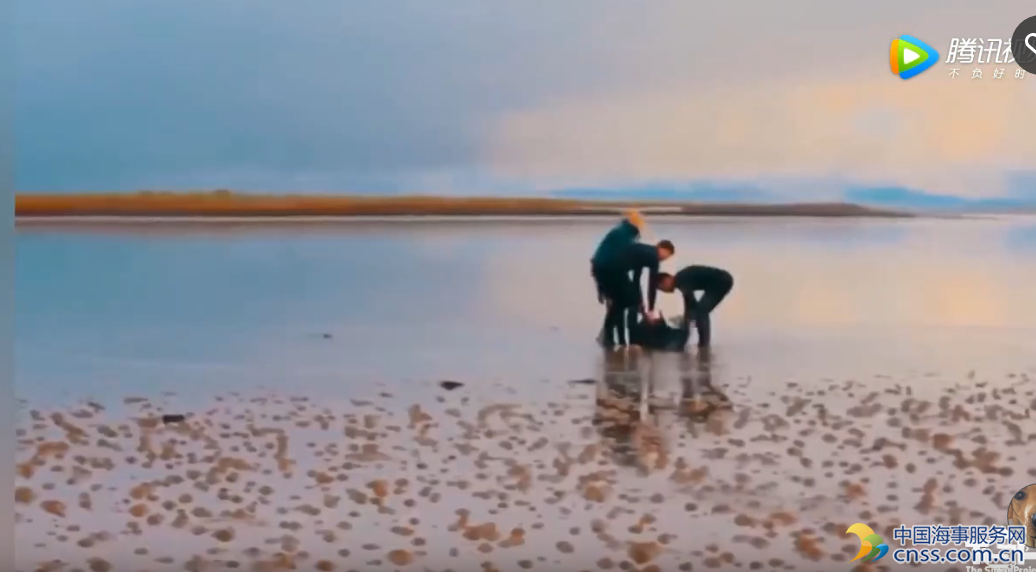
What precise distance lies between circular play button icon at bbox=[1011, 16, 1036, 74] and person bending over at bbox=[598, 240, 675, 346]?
0.84 m

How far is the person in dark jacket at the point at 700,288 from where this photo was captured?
145cm

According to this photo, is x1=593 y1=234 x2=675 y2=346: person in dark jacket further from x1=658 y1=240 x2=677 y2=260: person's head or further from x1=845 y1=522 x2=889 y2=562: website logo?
x1=845 y1=522 x2=889 y2=562: website logo

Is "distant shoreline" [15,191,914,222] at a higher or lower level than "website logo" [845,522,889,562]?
higher

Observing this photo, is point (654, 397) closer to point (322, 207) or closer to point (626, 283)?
point (626, 283)

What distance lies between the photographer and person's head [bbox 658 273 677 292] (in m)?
1.46

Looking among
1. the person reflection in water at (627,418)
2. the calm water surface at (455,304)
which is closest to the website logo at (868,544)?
the calm water surface at (455,304)

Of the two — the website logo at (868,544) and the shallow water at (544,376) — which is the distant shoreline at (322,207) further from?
the website logo at (868,544)

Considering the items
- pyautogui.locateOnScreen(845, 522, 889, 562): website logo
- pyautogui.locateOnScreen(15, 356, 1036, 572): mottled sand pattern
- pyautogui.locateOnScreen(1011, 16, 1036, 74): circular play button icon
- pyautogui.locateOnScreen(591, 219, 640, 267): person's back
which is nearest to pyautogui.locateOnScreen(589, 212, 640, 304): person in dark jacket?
pyautogui.locateOnScreen(591, 219, 640, 267): person's back

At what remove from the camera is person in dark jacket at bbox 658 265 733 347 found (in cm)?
145

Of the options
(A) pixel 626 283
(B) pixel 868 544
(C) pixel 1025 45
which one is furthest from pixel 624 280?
(C) pixel 1025 45

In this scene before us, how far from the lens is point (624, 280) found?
4.83 feet

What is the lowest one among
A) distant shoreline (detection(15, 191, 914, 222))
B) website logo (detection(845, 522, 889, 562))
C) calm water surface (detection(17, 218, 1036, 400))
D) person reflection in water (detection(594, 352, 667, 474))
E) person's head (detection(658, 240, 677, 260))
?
website logo (detection(845, 522, 889, 562))

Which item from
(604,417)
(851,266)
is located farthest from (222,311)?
(851,266)

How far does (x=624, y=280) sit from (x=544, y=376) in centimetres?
27
